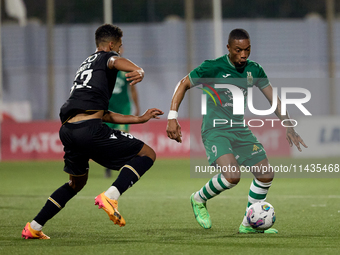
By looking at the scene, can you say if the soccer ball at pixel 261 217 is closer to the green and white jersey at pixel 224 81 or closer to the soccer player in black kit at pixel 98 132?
the green and white jersey at pixel 224 81

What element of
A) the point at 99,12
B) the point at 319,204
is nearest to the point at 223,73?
the point at 319,204

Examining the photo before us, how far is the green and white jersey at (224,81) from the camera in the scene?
6.02 m

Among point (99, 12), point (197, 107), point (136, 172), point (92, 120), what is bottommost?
point (197, 107)

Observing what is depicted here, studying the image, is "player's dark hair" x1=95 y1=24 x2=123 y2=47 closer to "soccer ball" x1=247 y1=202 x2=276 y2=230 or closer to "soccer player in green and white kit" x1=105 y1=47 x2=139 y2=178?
"soccer ball" x1=247 y1=202 x2=276 y2=230

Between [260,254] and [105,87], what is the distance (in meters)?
1.99

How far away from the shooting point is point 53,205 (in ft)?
18.0

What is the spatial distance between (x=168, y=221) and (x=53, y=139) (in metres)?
11.4

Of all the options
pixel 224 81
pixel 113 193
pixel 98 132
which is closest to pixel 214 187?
pixel 224 81

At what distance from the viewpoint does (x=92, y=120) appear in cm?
525

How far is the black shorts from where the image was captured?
203 inches

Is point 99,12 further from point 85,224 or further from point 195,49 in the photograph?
point 85,224

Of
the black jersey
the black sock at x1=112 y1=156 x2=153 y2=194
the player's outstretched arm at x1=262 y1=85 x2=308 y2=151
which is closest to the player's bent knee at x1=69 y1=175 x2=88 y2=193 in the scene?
the black sock at x1=112 y1=156 x2=153 y2=194

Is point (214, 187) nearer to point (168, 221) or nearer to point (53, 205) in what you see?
point (168, 221)

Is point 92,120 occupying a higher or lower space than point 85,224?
higher
